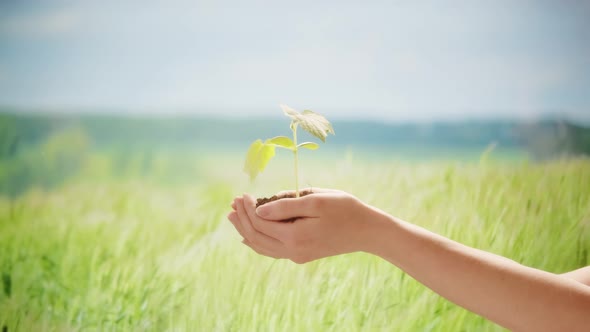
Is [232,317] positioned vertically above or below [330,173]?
below

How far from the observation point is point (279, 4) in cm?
267

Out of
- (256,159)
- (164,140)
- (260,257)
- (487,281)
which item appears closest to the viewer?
(487,281)

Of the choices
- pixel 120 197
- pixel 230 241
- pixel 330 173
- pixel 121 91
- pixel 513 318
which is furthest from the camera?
pixel 121 91

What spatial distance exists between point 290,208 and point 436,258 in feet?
0.56

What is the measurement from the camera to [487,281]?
521 mm

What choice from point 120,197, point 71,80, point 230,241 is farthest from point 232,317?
point 71,80

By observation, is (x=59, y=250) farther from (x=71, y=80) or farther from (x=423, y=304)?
(x=71, y=80)

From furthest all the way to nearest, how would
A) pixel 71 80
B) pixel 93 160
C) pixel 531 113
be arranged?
pixel 531 113, pixel 71 80, pixel 93 160

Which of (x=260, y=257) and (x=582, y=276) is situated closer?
(x=582, y=276)

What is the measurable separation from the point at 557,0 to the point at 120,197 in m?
1.84

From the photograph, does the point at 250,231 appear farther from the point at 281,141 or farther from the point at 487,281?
the point at 487,281

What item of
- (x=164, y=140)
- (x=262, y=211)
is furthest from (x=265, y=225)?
(x=164, y=140)

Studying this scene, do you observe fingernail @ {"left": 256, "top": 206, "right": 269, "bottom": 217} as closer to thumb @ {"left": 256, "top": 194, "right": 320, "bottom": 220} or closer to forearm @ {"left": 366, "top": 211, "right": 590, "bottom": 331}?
thumb @ {"left": 256, "top": 194, "right": 320, "bottom": 220}

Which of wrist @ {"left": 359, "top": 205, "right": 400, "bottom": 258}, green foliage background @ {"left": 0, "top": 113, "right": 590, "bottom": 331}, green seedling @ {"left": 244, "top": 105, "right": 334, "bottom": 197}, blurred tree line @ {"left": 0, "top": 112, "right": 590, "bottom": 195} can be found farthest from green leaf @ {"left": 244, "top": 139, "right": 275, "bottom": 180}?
blurred tree line @ {"left": 0, "top": 112, "right": 590, "bottom": 195}
